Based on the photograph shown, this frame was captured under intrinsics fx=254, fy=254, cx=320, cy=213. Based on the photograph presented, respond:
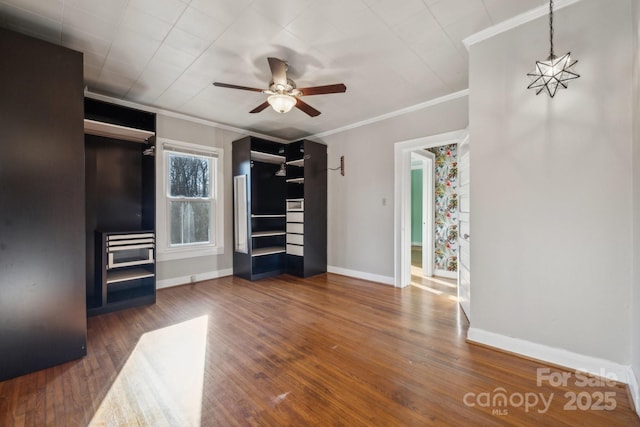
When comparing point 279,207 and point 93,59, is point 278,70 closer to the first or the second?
point 93,59

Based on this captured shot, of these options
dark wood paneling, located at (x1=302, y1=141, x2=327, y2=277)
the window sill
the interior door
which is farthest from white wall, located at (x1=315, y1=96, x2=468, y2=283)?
the window sill

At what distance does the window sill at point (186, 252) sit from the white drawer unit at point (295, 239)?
48.7 inches

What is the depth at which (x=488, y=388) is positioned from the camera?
1735 mm

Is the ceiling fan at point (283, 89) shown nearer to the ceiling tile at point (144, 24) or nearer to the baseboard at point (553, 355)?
the ceiling tile at point (144, 24)

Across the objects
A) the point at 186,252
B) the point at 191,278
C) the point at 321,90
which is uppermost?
the point at 321,90

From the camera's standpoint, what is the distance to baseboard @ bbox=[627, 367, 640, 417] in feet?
5.01

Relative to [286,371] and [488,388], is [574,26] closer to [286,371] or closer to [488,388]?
[488,388]

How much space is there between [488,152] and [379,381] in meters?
2.13

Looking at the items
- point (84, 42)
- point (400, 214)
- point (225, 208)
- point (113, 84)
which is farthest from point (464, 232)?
point (113, 84)

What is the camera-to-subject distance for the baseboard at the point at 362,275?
13.8ft

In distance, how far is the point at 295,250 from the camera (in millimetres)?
4801

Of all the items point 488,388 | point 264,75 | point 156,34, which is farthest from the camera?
point 264,75

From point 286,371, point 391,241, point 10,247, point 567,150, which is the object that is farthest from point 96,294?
point 567,150

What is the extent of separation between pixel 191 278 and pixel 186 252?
1.48ft
